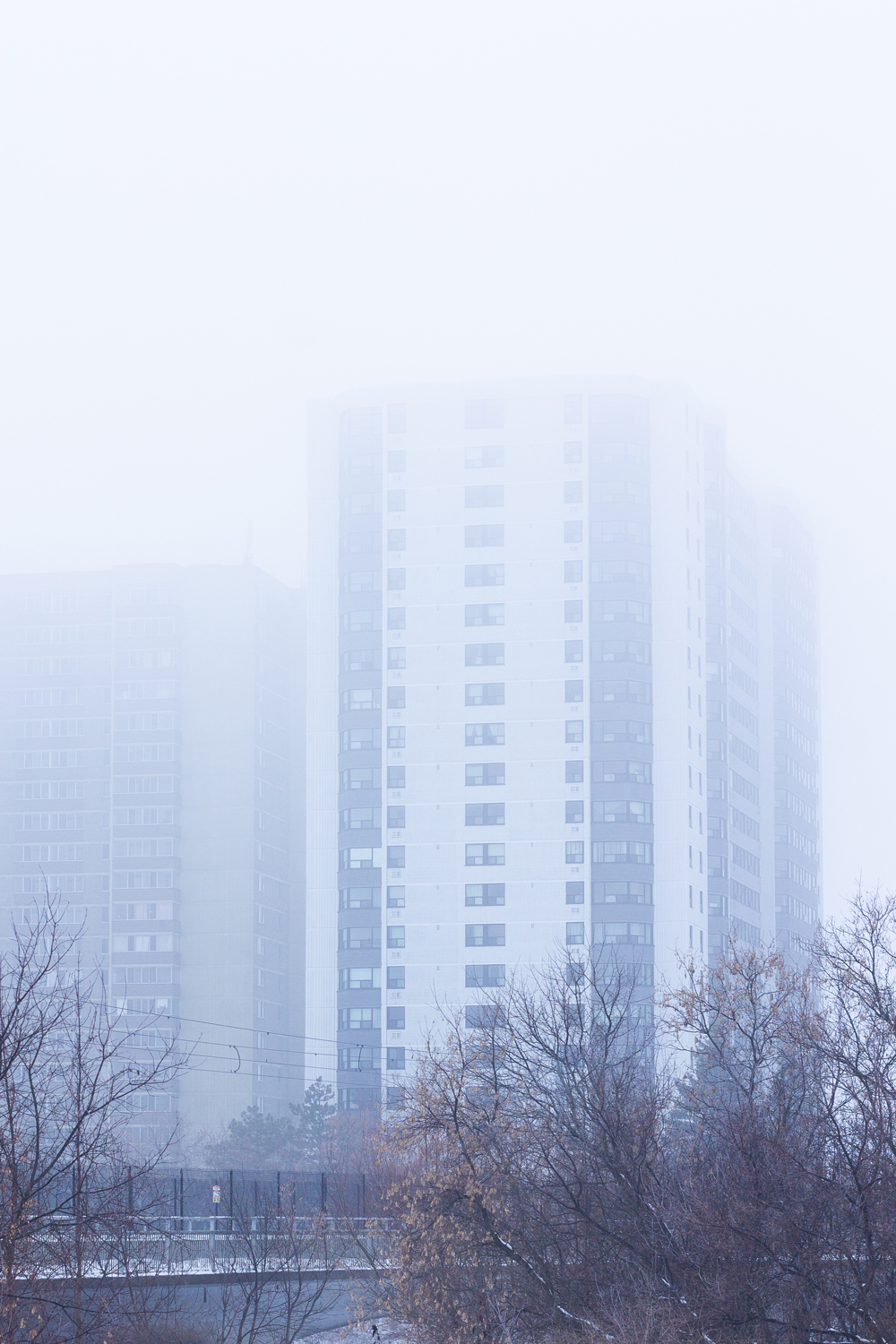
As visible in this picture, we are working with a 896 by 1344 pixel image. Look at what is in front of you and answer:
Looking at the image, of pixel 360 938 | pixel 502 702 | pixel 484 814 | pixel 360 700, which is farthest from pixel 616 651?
pixel 360 938

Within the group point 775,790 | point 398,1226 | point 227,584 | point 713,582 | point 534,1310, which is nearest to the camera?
point 534,1310

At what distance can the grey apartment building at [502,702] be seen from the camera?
126 meters

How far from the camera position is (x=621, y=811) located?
421ft

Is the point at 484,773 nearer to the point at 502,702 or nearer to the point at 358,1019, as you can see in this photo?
the point at 502,702

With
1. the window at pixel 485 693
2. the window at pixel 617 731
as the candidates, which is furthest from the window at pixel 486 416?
the window at pixel 617 731

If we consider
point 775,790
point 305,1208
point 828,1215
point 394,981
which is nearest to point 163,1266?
point 305,1208

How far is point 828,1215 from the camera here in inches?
1198

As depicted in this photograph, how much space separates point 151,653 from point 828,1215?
13902cm

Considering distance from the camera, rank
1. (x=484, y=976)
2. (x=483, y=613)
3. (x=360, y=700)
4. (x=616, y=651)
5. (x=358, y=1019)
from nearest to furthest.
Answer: (x=484, y=976) < (x=358, y=1019) < (x=616, y=651) < (x=483, y=613) < (x=360, y=700)

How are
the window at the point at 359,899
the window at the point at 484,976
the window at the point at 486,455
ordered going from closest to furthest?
the window at the point at 484,976
the window at the point at 359,899
the window at the point at 486,455

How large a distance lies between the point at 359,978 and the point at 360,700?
22295mm

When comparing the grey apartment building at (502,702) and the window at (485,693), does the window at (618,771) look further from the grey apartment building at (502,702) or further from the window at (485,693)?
the window at (485,693)

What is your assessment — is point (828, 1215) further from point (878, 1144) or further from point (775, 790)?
point (775, 790)

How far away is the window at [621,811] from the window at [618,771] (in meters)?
1.63
